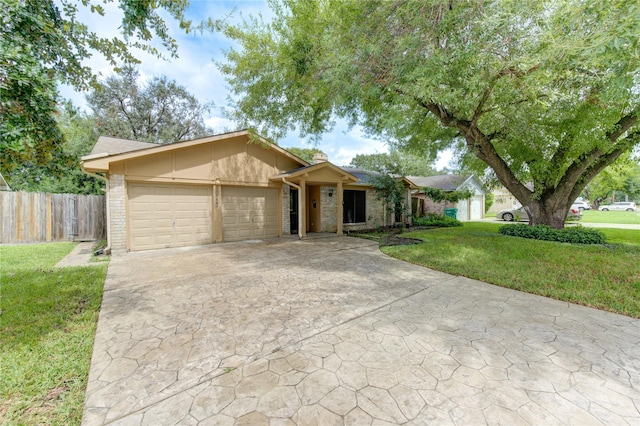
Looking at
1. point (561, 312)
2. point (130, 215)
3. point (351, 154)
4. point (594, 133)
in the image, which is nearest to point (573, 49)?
point (561, 312)

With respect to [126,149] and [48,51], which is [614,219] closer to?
[48,51]

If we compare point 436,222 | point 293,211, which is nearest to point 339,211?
point 293,211

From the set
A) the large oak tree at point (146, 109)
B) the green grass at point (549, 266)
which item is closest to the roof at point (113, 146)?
the green grass at point (549, 266)

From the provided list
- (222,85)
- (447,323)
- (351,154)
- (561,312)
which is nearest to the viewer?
(447,323)

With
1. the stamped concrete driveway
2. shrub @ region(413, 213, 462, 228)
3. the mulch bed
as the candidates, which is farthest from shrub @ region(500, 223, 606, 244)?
shrub @ region(413, 213, 462, 228)

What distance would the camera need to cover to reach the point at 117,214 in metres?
7.96

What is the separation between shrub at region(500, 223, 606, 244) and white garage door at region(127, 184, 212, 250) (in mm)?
11178

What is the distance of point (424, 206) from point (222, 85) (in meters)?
16.3

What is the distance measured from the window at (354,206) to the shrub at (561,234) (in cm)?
626

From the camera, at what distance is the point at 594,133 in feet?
24.1

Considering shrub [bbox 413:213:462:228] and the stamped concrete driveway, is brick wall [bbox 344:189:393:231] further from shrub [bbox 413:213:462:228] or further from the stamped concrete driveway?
the stamped concrete driveway

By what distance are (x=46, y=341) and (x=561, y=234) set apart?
12149mm

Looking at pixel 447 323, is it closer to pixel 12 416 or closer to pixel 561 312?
pixel 561 312

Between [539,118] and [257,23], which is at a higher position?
[257,23]
